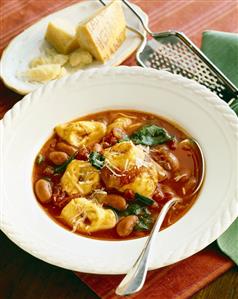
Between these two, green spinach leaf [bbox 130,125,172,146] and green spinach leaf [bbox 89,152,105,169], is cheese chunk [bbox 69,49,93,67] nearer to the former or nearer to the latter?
green spinach leaf [bbox 130,125,172,146]

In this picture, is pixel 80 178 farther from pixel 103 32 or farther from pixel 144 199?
pixel 103 32

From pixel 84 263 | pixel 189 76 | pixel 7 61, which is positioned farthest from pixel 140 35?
pixel 84 263

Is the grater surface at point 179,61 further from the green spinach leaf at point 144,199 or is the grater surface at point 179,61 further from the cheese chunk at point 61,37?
the green spinach leaf at point 144,199

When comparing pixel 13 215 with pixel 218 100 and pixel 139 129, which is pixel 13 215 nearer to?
pixel 139 129

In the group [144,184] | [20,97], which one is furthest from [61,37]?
[144,184]

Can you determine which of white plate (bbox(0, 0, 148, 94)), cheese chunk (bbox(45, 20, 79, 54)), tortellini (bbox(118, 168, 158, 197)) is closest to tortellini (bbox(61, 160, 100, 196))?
tortellini (bbox(118, 168, 158, 197))
